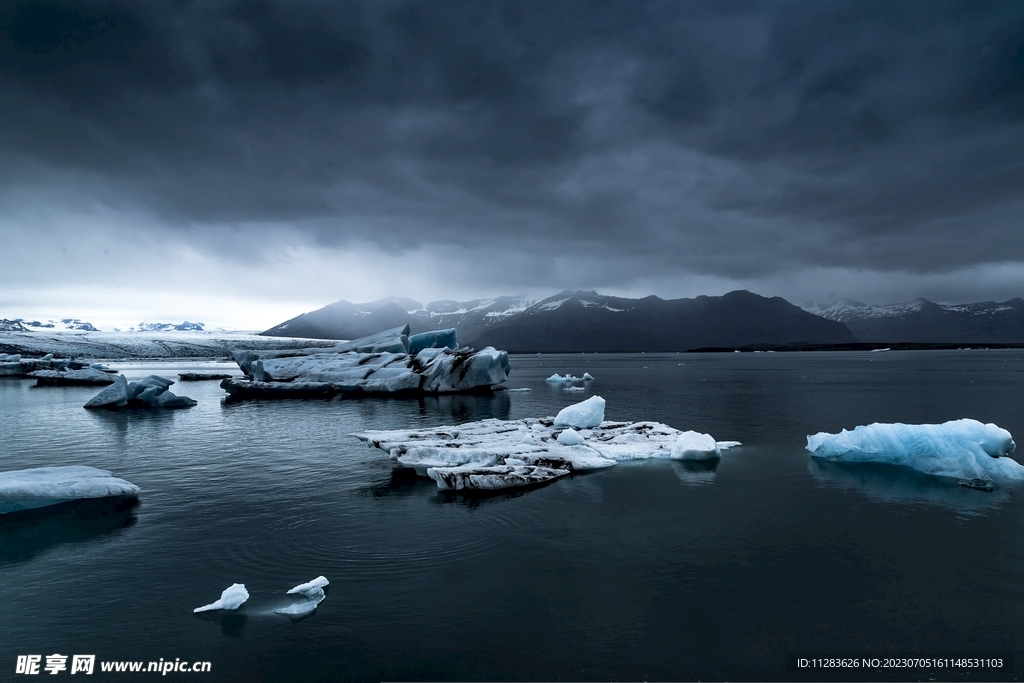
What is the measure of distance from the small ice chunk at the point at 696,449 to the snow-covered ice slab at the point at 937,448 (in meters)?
4.25

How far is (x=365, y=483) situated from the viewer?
1644 centimetres

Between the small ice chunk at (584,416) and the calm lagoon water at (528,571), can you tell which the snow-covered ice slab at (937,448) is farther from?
the small ice chunk at (584,416)

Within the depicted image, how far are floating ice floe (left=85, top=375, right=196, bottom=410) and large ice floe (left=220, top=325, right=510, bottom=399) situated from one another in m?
6.94

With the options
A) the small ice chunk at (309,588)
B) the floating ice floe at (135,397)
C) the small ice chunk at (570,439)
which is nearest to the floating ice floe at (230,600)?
the small ice chunk at (309,588)

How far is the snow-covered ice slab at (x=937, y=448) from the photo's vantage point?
16.5 metres

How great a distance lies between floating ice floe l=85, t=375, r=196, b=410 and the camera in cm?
3725

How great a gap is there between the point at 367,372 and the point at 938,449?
42.2 m

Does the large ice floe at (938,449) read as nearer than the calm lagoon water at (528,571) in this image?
No

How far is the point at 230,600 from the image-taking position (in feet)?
27.4

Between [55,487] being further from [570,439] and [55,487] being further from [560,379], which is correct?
[560,379]

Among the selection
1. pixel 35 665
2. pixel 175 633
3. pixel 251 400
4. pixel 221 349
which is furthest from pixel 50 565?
pixel 221 349

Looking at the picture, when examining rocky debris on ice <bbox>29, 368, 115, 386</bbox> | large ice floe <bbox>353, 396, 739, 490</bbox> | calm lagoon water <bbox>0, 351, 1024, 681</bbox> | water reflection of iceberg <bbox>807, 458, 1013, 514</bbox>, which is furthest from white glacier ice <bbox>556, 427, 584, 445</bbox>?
rocky debris on ice <bbox>29, 368, 115, 386</bbox>

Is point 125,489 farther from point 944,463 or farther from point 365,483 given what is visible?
point 944,463

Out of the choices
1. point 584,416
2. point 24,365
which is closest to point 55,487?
point 584,416
